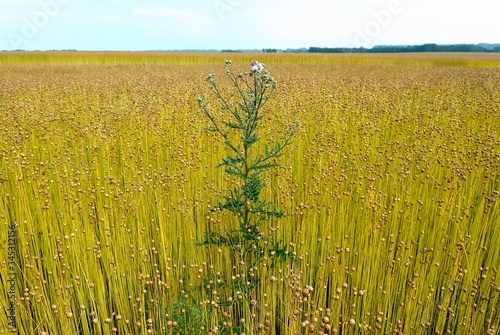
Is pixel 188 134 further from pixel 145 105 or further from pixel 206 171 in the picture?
pixel 145 105

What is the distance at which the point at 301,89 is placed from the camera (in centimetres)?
752

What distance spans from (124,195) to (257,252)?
1242mm

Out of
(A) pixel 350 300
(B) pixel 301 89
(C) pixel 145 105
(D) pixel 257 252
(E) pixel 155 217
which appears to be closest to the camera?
(A) pixel 350 300

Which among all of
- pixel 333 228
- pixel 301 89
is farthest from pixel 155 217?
pixel 301 89

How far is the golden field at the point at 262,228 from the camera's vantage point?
5.97ft

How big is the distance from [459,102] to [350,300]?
5365 mm

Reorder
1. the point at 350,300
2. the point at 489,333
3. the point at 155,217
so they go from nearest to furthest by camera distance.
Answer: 1. the point at 489,333
2. the point at 350,300
3. the point at 155,217

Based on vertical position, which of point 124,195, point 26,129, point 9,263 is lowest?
point 9,263

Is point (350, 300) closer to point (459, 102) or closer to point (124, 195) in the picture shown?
point (124, 195)

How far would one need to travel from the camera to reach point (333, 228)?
2451 mm

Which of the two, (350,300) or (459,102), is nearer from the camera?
(350,300)

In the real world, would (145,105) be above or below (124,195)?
above

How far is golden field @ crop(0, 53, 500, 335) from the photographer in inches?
71.7

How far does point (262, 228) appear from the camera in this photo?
2.56 m
